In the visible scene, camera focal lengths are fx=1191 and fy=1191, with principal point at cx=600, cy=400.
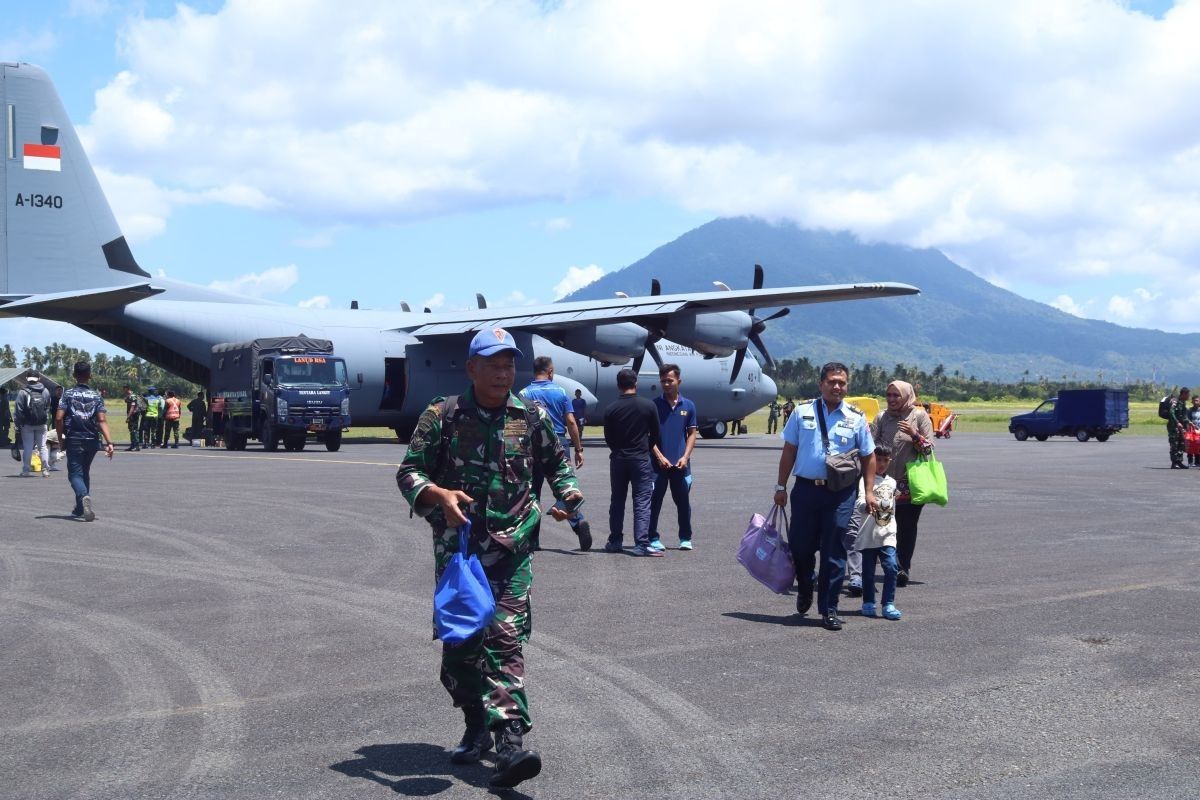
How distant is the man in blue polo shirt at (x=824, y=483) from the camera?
884 cm

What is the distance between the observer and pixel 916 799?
16.5ft

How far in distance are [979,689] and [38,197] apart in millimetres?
30019

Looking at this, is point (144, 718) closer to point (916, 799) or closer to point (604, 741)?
point (604, 741)

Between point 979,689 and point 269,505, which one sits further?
point 269,505

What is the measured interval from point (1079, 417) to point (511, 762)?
48.4 meters

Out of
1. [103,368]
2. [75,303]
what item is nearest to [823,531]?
[75,303]

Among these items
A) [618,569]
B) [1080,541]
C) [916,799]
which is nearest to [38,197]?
[618,569]

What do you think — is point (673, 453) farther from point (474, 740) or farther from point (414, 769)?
point (414, 769)

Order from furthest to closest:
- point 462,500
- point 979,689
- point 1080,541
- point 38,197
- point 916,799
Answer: point 38,197 < point 1080,541 < point 979,689 < point 462,500 < point 916,799

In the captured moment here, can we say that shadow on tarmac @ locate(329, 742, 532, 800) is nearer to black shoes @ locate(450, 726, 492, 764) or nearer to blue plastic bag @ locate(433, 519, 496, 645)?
black shoes @ locate(450, 726, 492, 764)

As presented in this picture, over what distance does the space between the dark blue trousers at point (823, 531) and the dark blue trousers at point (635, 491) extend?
12.2ft

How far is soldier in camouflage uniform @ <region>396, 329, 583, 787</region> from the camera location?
5.50 metres

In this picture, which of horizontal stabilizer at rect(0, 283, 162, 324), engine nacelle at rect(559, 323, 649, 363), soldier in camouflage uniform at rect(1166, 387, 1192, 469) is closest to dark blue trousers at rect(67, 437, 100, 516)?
horizontal stabilizer at rect(0, 283, 162, 324)

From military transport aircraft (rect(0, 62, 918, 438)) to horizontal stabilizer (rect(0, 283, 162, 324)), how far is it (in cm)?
5
